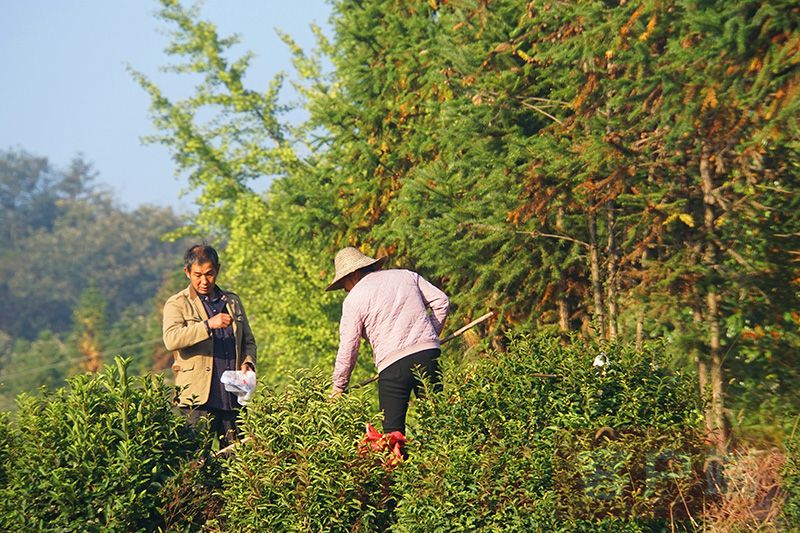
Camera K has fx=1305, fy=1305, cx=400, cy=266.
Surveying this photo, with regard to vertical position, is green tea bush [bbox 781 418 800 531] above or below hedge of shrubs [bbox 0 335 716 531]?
below

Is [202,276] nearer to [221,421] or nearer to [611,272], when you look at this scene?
[221,421]

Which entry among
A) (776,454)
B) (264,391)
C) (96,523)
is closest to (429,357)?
(264,391)

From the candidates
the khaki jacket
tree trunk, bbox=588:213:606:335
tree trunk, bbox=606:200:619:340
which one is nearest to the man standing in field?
the khaki jacket

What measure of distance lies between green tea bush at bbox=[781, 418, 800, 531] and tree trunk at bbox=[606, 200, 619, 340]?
441cm

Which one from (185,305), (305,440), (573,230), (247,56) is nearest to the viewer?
(305,440)

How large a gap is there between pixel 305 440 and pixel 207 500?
0.81 meters

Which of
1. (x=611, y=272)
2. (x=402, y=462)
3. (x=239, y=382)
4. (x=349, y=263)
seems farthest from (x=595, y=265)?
(x=402, y=462)

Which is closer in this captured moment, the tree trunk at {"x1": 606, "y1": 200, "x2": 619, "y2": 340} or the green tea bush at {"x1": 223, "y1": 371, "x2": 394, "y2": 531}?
the green tea bush at {"x1": 223, "y1": 371, "x2": 394, "y2": 531}

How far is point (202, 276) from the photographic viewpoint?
9.04 metres

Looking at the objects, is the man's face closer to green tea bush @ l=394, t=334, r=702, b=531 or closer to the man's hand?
the man's hand

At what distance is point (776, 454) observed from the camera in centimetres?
938

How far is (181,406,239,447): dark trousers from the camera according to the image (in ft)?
28.8

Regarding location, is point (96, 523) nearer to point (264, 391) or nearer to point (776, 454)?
point (264, 391)

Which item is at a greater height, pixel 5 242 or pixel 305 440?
pixel 5 242
